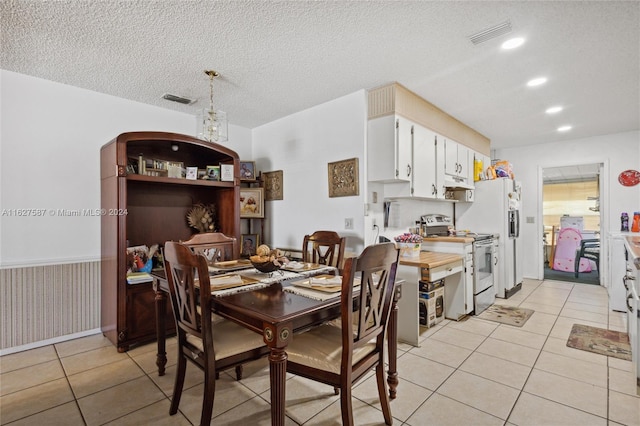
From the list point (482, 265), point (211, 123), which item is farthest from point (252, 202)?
point (482, 265)

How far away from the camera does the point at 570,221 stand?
700 cm

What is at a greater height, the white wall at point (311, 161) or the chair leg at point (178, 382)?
the white wall at point (311, 161)

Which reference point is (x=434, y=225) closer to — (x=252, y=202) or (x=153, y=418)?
(x=252, y=202)

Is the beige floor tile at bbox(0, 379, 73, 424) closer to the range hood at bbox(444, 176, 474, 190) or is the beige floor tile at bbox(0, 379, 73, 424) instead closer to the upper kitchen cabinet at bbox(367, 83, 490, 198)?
the upper kitchen cabinet at bbox(367, 83, 490, 198)

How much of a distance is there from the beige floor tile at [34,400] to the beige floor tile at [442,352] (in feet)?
8.40

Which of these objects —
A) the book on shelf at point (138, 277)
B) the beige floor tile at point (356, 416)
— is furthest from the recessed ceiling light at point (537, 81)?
the book on shelf at point (138, 277)

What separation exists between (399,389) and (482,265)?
229 centimetres

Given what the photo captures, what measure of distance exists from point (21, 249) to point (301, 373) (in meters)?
2.85

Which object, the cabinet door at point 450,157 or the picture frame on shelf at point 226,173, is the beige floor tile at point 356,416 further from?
the cabinet door at point 450,157

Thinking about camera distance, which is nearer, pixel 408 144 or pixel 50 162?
pixel 50 162

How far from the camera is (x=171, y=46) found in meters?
2.35

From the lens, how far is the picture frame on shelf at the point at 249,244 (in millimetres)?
3947

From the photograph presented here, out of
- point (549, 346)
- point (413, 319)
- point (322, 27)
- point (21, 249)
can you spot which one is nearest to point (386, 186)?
point (413, 319)

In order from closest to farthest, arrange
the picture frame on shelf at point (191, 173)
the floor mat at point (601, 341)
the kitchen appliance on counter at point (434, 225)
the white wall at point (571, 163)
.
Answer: the floor mat at point (601, 341) → the picture frame on shelf at point (191, 173) → the kitchen appliance on counter at point (434, 225) → the white wall at point (571, 163)
